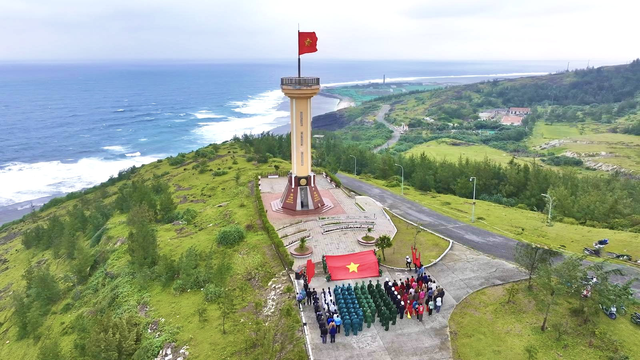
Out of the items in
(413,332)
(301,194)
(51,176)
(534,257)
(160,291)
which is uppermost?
(534,257)

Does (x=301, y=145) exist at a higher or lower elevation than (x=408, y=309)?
higher

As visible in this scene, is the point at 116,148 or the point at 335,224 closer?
the point at 335,224

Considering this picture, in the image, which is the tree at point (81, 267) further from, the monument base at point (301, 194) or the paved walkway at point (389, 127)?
the paved walkway at point (389, 127)

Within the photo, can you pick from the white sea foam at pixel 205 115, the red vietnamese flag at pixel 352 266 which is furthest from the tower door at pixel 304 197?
the white sea foam at pixel 205 115

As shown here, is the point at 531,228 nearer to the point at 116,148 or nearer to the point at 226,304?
the point at 226,304

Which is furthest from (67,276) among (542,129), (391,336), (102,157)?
(542,129)

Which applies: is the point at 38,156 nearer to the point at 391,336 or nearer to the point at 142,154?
the point at 142,154

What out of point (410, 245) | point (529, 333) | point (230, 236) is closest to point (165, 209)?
point (230, 236)

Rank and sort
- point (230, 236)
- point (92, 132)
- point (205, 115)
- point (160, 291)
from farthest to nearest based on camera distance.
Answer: point (205, 115) → point (92, 132) → point (230, 236) → point (160, 291)
